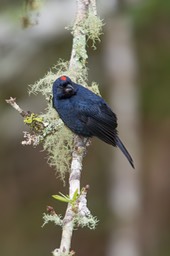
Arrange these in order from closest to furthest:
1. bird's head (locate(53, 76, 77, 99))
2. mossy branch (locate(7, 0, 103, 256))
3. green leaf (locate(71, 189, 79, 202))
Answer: green leaf (locate(71, 189, 79, 202))
mossy branch (locate(7, 0, 103, 256))
bird's head (locate(53, 76, 77, 99))

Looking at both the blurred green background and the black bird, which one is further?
the blurred green background

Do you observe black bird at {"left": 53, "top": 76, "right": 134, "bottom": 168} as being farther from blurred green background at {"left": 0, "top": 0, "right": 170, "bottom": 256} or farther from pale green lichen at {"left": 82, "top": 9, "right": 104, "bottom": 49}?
blurred green background at {"left": 0, "top": 0, "right": 170, "bottom": 256}

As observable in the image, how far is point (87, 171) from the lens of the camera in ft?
33.7

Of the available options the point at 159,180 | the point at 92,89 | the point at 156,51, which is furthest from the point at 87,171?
the point at 92,89

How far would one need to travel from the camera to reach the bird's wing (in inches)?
223

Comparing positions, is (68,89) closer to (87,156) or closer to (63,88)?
(63,88)

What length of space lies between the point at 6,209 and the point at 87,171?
1172 millimetres

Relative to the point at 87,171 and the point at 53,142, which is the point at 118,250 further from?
the point at 53,142

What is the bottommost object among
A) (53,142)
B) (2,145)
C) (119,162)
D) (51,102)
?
(53,142)

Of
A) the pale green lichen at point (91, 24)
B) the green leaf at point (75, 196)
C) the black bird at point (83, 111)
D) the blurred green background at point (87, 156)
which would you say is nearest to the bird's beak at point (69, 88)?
the black bird at point (83, 111)

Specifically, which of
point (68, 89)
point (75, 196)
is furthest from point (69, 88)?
point (75, 196)

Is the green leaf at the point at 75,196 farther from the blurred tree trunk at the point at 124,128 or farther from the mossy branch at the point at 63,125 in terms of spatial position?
the blurred tree trunk at the point at 124,128

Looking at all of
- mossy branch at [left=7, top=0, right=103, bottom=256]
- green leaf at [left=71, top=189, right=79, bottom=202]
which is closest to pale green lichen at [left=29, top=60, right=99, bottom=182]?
mossy branch at [left=7, top=0, right=103, bottom=256]

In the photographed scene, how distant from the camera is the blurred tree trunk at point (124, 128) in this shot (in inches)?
339
